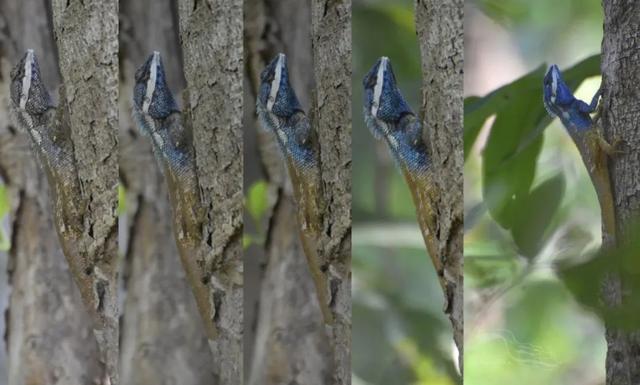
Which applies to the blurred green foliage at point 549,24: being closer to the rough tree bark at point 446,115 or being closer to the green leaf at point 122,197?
the rough tree bark at point 446,115

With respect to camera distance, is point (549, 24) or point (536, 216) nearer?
point (536, 216)

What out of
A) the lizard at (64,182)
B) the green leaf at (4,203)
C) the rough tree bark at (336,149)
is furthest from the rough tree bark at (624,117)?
the green leaf at (4,203)

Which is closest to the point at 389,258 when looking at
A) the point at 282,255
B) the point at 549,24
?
the point at 282,255

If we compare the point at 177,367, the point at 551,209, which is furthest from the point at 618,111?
the point at 177,367

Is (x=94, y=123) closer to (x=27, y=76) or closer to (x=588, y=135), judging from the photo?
(x=27, y=76)

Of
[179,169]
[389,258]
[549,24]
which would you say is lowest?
[389,258]

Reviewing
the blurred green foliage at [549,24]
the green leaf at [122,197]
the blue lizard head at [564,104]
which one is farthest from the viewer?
the blurred green foliage at [549,24]
